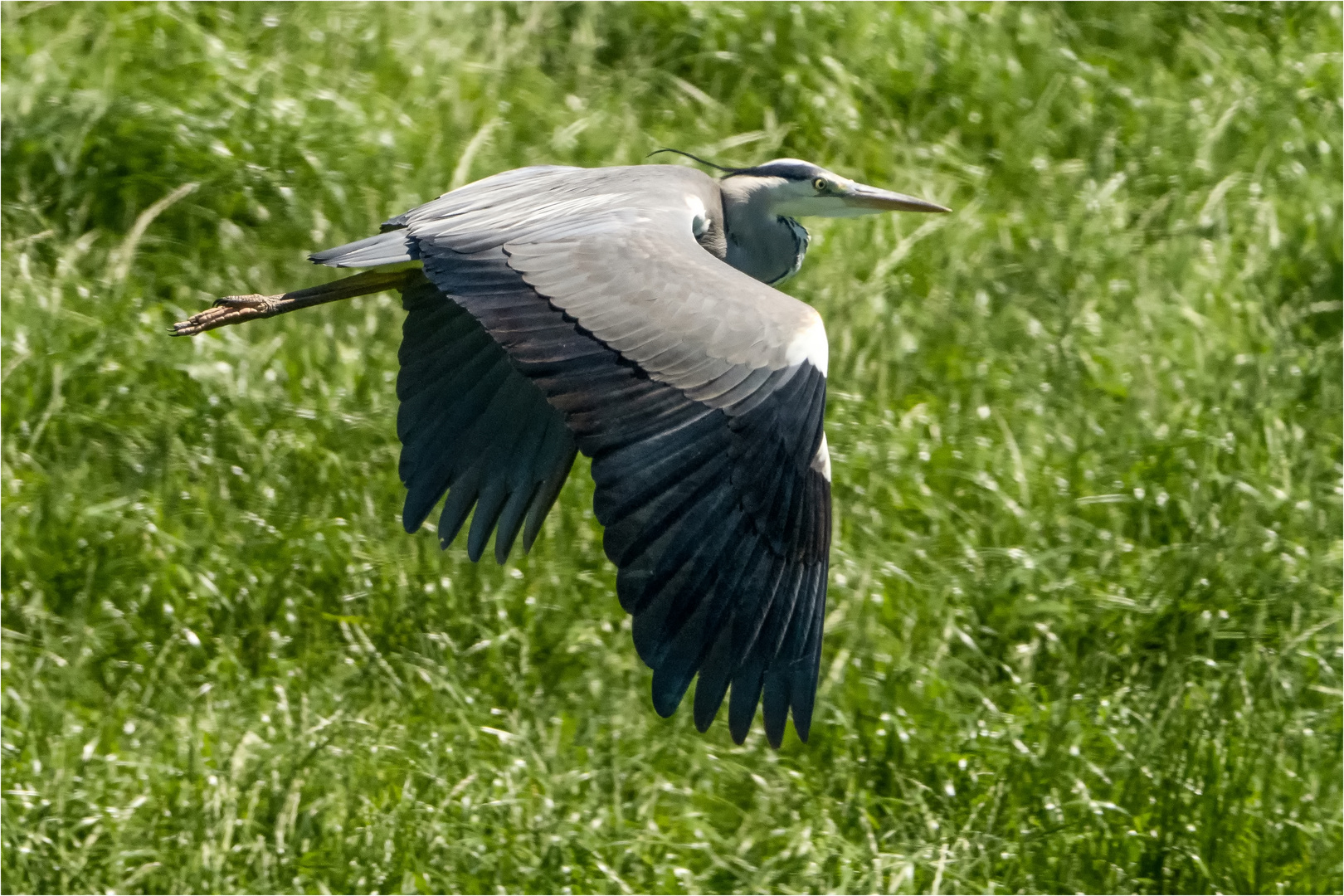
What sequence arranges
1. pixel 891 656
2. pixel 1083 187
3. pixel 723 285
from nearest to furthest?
pixel 723 285, pixel 891 656, pixel 1083 187

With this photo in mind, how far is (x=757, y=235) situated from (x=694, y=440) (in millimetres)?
1261

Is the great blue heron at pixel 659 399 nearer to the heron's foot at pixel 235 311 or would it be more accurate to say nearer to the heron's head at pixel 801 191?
the heron's foot at pixel 235 311

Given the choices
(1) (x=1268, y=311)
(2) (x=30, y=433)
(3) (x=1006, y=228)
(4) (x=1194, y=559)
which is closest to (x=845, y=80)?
(3) (x=1006, y=228)

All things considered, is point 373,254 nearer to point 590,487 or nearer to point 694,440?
point 694,440

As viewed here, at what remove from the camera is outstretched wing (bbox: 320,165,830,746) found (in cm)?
310

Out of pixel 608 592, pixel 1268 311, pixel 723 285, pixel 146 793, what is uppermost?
pixel 723 285

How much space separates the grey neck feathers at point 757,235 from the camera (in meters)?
4.31

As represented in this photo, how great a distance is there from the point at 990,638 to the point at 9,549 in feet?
8.82

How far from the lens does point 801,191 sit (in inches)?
171

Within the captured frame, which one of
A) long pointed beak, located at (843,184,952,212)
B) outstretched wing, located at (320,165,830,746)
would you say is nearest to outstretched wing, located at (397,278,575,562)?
outstretched wing, located at (320,165,830,746)

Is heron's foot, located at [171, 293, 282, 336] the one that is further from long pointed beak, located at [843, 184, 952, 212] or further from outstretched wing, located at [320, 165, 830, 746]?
long pointed beak, located at [843, 184, 952, 212]

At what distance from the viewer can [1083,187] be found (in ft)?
22.2

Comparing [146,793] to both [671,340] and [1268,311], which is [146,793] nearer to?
[671,340]

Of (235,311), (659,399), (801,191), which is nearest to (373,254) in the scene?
(235,311)
